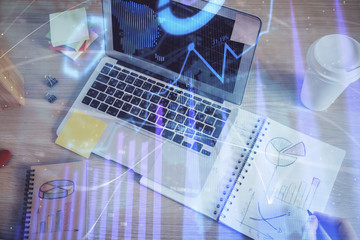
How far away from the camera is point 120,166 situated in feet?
2.74

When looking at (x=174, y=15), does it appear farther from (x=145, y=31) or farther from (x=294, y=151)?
(x=294, y=151)

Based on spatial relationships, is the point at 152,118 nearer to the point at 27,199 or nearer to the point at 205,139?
the point at 205,139

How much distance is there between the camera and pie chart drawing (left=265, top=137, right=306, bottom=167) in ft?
2.67

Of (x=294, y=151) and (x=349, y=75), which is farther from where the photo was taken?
(x=294, y=151)

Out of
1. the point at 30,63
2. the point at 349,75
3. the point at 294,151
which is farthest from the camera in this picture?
the point at 30,63

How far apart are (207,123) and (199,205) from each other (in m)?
0.20

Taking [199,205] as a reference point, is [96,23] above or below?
above

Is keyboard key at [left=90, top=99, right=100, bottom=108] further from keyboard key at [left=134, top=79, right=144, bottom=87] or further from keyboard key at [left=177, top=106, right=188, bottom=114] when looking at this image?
keyboard key at [left=177, top=106, right=188, bottom=114]

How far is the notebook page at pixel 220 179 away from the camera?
2.57ft

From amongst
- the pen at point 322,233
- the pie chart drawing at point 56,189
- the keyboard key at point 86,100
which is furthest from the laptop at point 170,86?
the pen at point 322,233

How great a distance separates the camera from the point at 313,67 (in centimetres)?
74

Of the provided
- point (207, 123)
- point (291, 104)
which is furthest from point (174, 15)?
point (291, 104)

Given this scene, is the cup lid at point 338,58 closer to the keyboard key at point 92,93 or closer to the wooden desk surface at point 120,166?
the wooden desk surface at point 120,166

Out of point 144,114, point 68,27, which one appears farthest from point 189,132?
point 68,27
